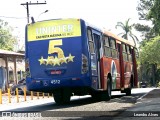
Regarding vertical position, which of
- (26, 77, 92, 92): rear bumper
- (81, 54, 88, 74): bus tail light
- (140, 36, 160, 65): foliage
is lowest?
(26, 77, 92, 92): rear bumper

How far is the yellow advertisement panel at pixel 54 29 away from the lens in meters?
16.3

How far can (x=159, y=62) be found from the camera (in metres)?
70.4

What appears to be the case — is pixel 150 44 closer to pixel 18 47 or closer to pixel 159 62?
pixel 159 62

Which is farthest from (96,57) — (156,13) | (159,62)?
(159,62)

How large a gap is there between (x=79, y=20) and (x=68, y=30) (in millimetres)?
→ 593

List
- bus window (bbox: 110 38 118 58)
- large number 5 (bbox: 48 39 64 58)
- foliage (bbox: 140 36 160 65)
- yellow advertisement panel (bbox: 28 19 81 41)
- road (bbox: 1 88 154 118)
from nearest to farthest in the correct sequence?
1. road (bbox: 1 88 154 118)
2. large number 5 (bbox: 48 39 64 58)
3. yellow advertisement panel (bbox: 28 19 81 41)
4. bus window (bbox: 110 38 118 58)
5. foliage (bbox: 140 36 160 65)

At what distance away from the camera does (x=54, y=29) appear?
1653cm

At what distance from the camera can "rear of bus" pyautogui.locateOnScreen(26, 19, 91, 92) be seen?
16.0 meters

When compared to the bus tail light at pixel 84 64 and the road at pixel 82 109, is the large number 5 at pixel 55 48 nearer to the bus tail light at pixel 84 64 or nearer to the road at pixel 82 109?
the bus tail light at pixel 84 64

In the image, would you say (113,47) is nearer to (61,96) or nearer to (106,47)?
(106,47)

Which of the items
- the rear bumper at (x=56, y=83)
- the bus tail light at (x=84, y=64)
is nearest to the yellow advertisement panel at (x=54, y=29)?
the bus tail light at (x=84, y=64)

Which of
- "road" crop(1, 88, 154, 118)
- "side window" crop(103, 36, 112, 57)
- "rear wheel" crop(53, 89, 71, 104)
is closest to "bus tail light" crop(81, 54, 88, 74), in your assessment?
"road" crop(1, 88, 154, 118)

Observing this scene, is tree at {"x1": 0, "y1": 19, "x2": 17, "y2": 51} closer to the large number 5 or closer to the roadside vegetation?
the roadside vegetation

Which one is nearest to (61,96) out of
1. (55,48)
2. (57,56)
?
(57,56)
